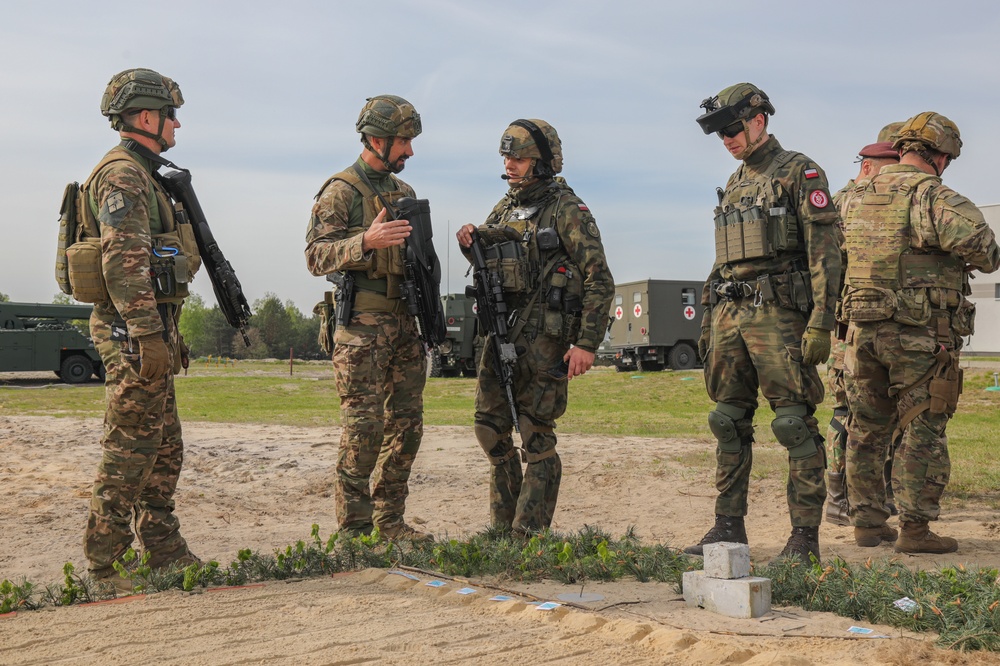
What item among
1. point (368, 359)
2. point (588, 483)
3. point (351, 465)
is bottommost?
point (588, 483)

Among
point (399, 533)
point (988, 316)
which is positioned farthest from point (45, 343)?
point (988, 316)

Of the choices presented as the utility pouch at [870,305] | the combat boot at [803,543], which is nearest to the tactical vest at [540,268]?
the combat boot at [803,543]

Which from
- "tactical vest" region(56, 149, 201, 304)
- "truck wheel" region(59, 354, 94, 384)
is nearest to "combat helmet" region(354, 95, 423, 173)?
"tactical vest" region(56, 149, 201, 304)

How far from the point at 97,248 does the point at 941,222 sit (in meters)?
4.49

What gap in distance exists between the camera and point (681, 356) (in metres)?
31.4

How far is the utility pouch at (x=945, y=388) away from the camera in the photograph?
19.1ft

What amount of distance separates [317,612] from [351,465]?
1466 mm

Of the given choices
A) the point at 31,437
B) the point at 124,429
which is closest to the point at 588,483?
the point at 124,429

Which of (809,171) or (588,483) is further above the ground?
(809,171)

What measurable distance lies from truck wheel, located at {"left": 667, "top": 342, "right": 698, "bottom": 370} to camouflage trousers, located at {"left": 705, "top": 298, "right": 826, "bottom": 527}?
85.4ft

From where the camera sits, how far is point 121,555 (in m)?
4.94

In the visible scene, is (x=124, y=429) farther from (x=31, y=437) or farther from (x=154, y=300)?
(x=31, y=437)

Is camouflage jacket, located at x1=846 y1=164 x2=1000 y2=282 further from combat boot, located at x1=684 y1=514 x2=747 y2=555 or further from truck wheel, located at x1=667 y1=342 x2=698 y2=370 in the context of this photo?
truck wheel, located at x1=667 y1=342 x2=698 y2=370

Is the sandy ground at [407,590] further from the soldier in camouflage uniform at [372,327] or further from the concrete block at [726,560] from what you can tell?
the soldier in camouflage uniform at [372,327]
